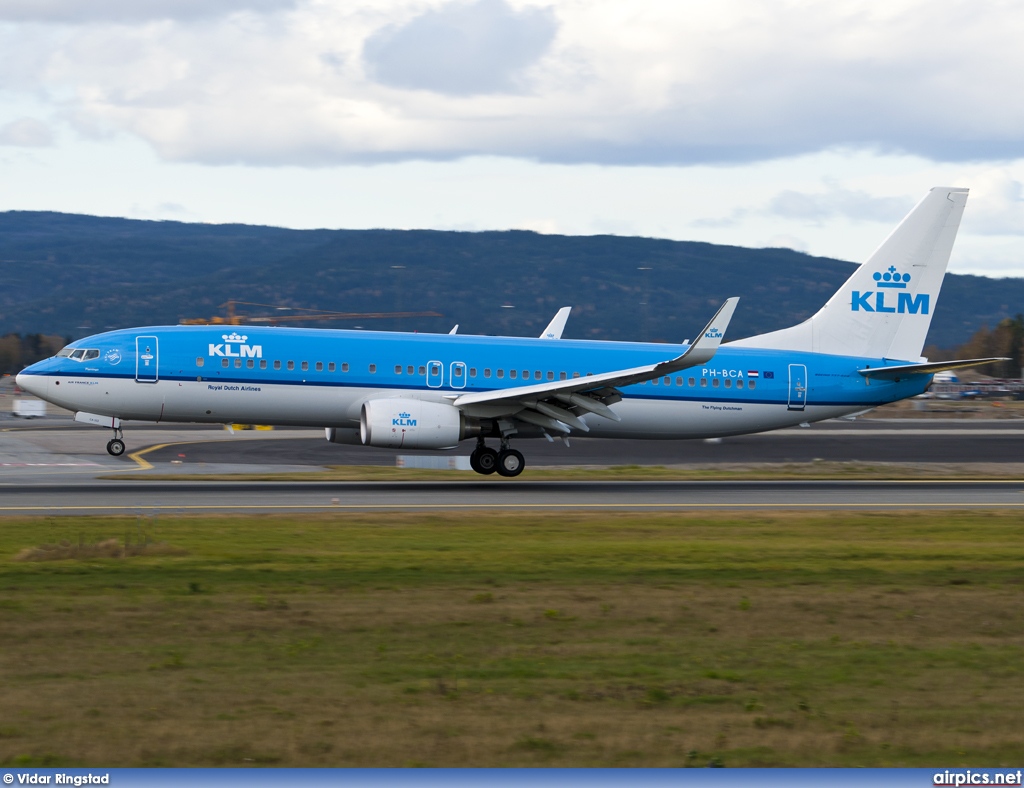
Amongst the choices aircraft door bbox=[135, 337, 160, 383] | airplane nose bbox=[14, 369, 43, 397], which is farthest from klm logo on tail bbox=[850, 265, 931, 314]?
airplane nose bbox=[14, 369, 43, 397]

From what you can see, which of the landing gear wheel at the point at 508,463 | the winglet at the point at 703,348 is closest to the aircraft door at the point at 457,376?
the landing gear wheel at the point at 508,463

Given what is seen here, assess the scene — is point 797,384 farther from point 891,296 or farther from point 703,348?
point 703,348

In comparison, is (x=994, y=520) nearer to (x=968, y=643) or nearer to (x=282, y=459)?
(x=968, y=643)

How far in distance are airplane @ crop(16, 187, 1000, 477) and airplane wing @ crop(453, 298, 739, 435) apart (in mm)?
55

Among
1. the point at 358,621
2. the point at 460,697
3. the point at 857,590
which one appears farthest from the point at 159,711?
the point at 857,590

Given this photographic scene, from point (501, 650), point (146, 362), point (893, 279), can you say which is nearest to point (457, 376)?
point (146, 362)

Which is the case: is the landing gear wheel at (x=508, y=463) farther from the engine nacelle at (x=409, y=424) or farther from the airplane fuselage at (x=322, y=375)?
the engine nacelle at (x=409, y=424)

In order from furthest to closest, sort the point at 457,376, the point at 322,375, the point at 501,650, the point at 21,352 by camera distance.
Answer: the point at 21,352 < the point at 457,376 < the point at 322,375 < the point at 501,650

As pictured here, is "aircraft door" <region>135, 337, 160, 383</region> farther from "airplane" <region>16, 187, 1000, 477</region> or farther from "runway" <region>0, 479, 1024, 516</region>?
"runway" <region>0, 479, 1024, 516</region>

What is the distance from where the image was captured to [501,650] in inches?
477

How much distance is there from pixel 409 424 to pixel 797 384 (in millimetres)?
12199

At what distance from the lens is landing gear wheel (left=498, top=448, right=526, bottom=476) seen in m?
32.1

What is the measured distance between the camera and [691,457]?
1693 inches

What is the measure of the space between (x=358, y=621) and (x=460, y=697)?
3253 mm
